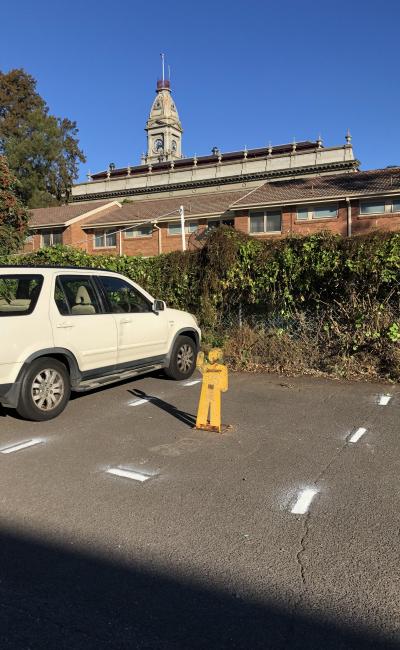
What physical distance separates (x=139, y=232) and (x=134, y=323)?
108ft

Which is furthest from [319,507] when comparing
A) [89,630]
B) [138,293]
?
[138,293]

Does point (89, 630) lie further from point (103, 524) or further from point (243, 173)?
point (243, 173)

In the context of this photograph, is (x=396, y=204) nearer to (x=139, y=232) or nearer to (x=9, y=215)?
(x=139, y=232)

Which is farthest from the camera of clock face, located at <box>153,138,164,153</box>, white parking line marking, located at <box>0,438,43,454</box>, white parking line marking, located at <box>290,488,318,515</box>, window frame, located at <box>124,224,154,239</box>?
clock face, located at <box>153,138,164,153</box>

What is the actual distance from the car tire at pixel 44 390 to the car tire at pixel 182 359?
2237 mm

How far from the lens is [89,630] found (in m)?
2.63

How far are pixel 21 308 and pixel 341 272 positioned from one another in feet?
17.4

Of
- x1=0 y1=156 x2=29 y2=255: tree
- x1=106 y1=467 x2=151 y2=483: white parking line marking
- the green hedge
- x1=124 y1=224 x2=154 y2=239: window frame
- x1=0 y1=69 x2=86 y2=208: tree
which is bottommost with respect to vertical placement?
x1=106 y1=467 x2=151 y2=483: white parking line marking

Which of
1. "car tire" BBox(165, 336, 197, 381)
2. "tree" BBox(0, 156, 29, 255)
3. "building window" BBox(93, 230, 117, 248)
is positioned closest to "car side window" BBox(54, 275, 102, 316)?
"car tire" BBox(165, 336, 197, 381)

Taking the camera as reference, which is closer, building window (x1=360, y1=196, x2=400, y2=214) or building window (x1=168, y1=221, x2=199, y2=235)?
building window (x1=360, y1=196, x2=400, y2=214)

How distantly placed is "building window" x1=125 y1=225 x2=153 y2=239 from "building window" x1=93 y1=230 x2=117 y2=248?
1.13 meters

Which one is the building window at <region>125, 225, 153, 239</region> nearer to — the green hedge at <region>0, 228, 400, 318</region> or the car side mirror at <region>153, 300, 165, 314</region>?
the green hedge at <region>0, 228, 400, 318</region>

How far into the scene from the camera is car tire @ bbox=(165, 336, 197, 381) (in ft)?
27.7

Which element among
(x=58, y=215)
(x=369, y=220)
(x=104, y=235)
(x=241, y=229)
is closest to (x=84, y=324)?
(x=369, y=220)
